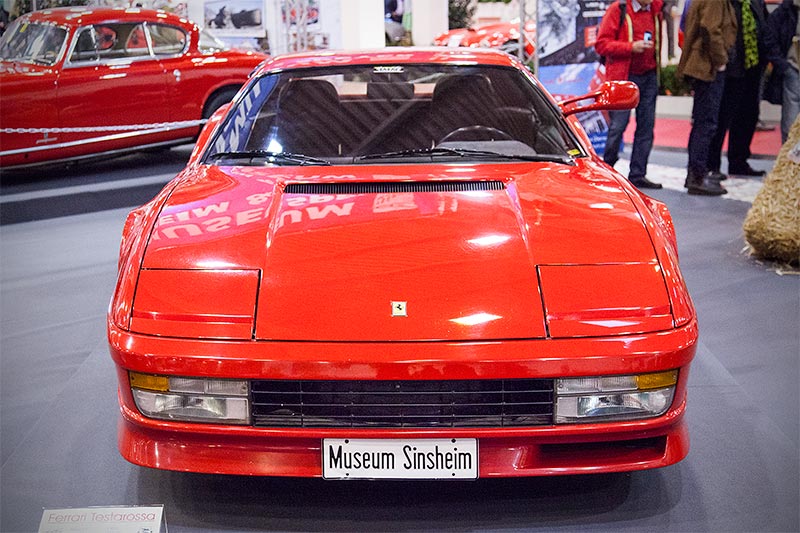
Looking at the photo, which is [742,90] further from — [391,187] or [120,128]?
[391,187]

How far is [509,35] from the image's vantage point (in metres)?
12.1

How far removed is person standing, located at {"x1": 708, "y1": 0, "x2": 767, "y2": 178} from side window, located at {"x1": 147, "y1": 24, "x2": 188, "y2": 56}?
4813mm

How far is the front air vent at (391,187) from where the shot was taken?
8.78ft

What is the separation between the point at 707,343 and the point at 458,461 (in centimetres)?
196

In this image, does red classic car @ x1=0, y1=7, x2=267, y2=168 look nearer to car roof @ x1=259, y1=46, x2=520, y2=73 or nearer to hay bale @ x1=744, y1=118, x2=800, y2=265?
car roof @ x1=259, y1=46, x2=520, y2=73

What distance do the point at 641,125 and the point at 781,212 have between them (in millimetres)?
2181

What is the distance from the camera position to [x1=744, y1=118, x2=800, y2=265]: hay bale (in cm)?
462

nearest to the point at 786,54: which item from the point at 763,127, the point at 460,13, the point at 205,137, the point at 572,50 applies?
the point at 572,50

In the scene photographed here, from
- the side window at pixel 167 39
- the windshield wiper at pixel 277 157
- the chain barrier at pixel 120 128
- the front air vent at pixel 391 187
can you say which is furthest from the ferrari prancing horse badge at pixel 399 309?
the side window at pixel 167 39

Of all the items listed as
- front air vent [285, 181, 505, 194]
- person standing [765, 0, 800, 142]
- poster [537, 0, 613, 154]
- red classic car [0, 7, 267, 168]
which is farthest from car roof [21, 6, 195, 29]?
front air vent [285, 181, 505, 194]

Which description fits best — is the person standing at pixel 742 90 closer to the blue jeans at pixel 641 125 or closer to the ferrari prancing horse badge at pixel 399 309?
the blue jeans at pixel 641 125

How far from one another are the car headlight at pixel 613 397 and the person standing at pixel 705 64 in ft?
15.5

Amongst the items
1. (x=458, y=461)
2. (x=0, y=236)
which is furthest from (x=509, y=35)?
(x=458, y=461)

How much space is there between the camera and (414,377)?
202cm
